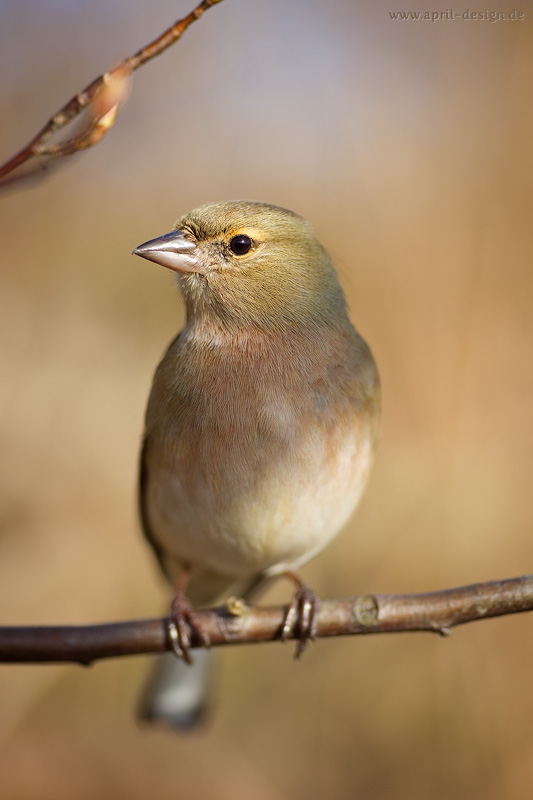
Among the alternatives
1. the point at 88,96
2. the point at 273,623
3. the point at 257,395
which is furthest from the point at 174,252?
the point at 273,623

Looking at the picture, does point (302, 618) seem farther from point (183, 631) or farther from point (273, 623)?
point (183, 631)

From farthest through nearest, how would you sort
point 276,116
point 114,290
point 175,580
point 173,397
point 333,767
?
1. point 276,116
2. point 114,290
3. point 333,767
4. point 175,580
5. point 173,397

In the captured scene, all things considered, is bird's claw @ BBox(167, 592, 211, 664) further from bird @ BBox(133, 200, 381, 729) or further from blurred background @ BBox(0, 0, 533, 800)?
blurred background @ BBox(0, 0, 533, 800)

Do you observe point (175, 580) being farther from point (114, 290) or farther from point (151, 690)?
point (114, 290)

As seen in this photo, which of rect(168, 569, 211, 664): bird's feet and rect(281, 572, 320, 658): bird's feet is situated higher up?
rect(168, 569, 211, 664): bird's feet

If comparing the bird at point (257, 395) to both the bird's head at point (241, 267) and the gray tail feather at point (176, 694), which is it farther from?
the gray tail feather at point (176, 694)

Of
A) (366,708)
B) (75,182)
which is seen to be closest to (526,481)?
(366,708)

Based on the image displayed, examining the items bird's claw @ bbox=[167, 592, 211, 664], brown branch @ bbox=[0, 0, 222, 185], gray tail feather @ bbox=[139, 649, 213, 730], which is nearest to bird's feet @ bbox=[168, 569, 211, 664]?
bird's claw @ bbox=[167, 592, 211, 664]
